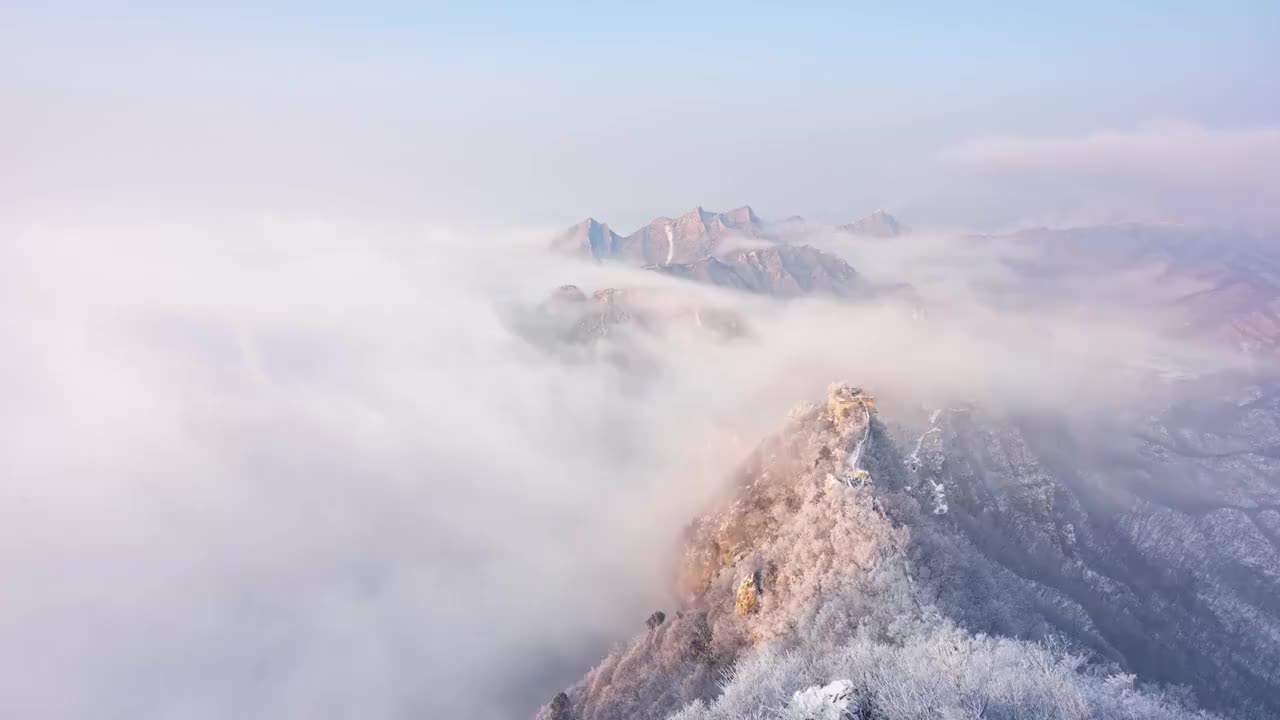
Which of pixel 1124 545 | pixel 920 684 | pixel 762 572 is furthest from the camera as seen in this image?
pixel 1124 545

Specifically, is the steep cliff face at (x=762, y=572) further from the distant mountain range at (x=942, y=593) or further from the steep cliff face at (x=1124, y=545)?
the steep cliff face at (x=1124, y=545)

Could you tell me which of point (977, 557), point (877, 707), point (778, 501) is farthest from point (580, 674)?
point (877, 707)

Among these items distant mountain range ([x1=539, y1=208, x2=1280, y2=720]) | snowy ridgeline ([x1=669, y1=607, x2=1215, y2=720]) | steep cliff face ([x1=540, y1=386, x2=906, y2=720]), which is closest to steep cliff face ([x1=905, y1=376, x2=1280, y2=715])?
distant mountain range ([x1=539, y1=208, x2=1280, y2=720])

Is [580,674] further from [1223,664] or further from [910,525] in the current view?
[1223,664]

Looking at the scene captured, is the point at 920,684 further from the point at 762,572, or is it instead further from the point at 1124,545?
the point at 1124,545

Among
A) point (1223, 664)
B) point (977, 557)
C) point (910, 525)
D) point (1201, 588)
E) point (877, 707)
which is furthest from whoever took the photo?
point (1201, 588)

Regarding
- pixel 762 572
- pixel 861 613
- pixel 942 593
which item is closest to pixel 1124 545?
pixel 942 593

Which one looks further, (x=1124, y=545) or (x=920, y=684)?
(x=1124, y=545)

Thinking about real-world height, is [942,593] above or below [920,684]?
below

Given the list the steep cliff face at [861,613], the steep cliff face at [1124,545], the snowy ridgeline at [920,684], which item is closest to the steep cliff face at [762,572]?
the steep cliff face at [861,613]

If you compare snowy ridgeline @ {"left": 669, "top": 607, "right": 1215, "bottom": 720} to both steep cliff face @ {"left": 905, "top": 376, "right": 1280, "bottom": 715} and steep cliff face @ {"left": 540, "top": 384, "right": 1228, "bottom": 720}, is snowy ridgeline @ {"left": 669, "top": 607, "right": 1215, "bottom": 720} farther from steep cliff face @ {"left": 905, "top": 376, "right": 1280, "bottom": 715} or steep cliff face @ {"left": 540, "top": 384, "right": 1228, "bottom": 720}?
steep cliff face @ {"left": 905, "top": 376, "right": 1280, "bottom": 715}

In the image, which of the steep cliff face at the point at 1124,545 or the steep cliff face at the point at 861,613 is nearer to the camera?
the steep cliff face at the point at 861,613
